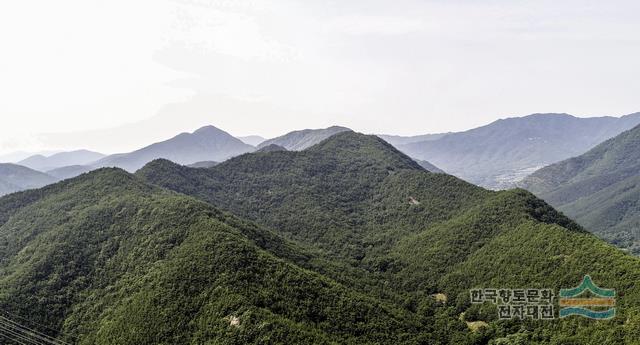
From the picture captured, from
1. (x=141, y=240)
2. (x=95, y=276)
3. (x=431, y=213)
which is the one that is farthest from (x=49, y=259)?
(x=431, y=213)

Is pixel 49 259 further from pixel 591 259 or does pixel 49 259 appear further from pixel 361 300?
pixel 591 259

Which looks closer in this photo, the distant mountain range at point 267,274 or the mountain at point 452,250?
the distant mountain range at point 267,274

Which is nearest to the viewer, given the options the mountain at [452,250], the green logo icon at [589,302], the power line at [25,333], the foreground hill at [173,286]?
the green logo icon at [589,302]

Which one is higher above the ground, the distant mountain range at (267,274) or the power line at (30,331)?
the distant mountain range at (267,274)

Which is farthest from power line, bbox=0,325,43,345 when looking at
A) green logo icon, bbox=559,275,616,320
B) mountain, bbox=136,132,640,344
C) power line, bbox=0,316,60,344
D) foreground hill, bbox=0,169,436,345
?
green logo icon, bbox=559,275,616,320

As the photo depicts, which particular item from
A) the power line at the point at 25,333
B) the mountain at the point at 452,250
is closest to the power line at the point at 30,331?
the power line at the point at 25,333

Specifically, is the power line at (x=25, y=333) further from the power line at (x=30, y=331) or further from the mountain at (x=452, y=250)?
the mountain at (x=452, y=250)

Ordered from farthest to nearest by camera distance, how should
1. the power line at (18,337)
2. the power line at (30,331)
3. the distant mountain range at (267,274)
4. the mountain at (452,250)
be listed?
the power line at (30,331), the power line at (18,337), the mountain at (452,250), the distant mountain range at (267,274)
